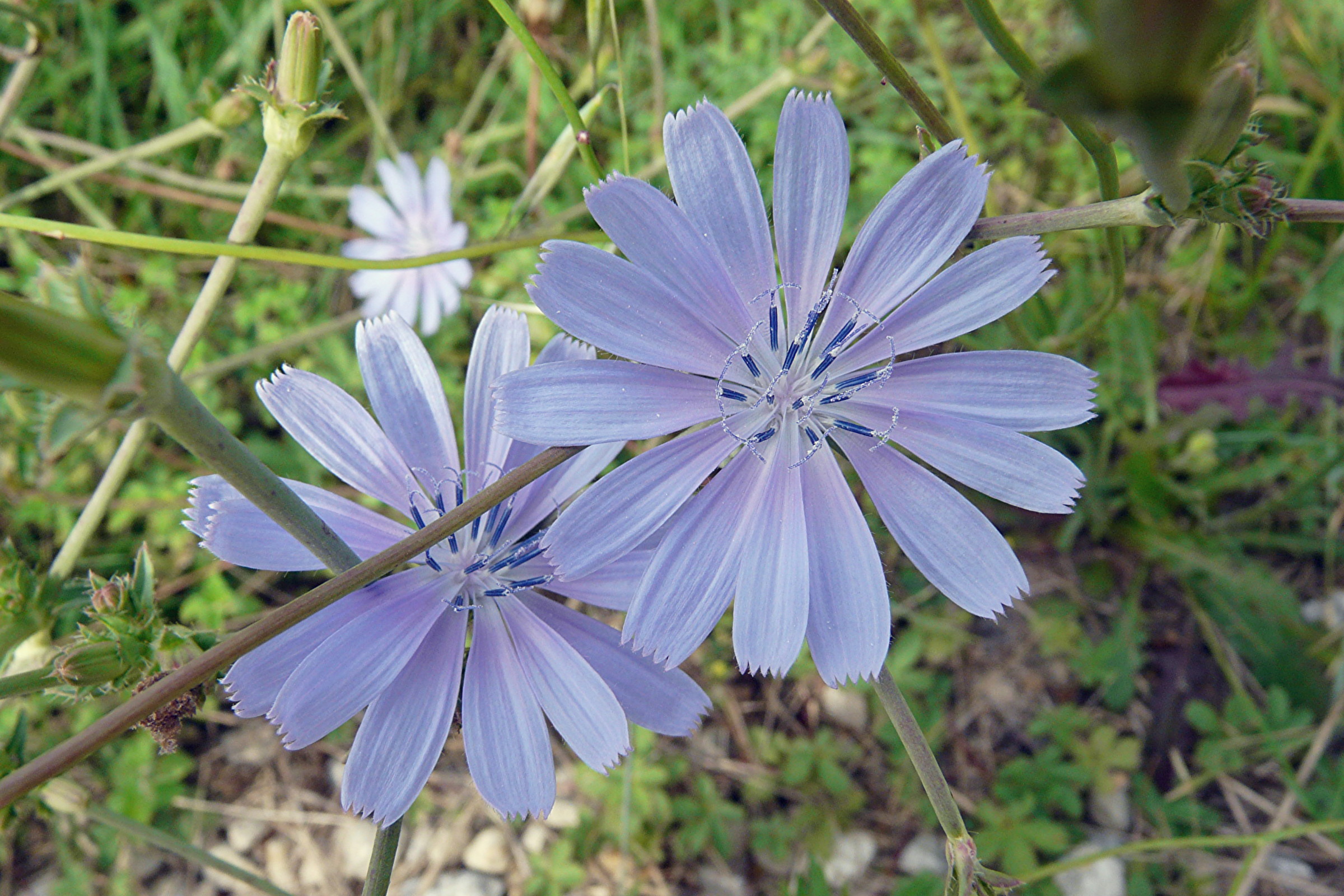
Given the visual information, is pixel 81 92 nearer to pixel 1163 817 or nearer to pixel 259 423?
pixel 259 423

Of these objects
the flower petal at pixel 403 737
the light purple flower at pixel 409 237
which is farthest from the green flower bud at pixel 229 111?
the flower petal at pixel 403 737

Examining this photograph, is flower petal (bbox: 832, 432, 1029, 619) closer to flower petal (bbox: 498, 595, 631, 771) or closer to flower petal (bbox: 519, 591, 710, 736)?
flower petal (bbox: 519, 591, 710, 736)

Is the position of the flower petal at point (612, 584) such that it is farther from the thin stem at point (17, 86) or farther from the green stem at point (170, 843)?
the thin stem at point (17, 86)

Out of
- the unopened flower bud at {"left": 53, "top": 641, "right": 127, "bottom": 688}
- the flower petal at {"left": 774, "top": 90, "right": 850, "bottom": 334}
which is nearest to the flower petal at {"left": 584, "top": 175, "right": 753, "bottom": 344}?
the flower petal at {"left": 774, "top": 90, "right": 850, "bottom": 334}

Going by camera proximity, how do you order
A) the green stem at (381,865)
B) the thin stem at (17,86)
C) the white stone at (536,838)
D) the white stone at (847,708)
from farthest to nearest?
the white stone at (847,708)
the white stone at (536,838)
the thin stem at (17,86)
the green stem at (381,865)

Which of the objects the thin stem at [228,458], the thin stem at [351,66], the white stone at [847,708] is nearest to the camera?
the thin stem at [228,458]

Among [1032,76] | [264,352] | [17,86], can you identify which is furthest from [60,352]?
[17,86]

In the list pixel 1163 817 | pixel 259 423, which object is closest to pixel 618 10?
pixel 259 423

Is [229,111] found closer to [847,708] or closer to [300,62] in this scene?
[300,62]
